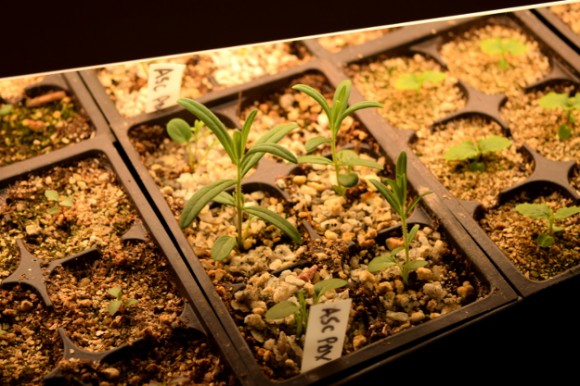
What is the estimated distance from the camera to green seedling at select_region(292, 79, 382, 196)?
58.2 inches

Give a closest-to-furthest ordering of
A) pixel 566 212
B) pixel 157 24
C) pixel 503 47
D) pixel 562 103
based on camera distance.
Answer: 1. pixel 157 24
2. pixel 566 212
3. pixel 562 103
4. pixel 503 47

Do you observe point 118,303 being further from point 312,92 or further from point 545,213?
point 545,213

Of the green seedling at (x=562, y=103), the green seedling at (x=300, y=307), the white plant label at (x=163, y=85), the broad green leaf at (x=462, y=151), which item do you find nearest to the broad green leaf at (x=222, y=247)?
the green seedling at (x=300, y=307)

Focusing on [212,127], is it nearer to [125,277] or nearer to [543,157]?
[125,277]

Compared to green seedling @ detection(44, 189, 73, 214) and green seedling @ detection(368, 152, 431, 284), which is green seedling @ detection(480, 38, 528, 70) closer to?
green seedling @ detection(368, 152, 431, 284)

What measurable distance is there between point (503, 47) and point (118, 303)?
42.3 inches

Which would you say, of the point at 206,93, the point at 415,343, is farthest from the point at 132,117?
the point at 415,343

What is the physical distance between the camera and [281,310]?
132cm

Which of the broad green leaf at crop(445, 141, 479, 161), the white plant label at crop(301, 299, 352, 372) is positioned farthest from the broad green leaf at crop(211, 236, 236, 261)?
the broad green leaf at crop(445, 141, 479, 161)

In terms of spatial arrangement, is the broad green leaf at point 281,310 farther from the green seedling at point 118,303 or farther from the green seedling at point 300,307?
the green seedling at point 118,303

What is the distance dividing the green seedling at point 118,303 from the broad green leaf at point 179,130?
1.16 ft

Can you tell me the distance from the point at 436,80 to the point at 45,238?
92 cm

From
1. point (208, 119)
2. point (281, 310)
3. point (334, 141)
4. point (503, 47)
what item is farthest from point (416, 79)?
point (281, 310)

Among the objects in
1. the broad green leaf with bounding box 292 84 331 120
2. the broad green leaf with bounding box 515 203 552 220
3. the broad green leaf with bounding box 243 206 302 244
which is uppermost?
the broad green leaf with bounding box 292 84 331 120
